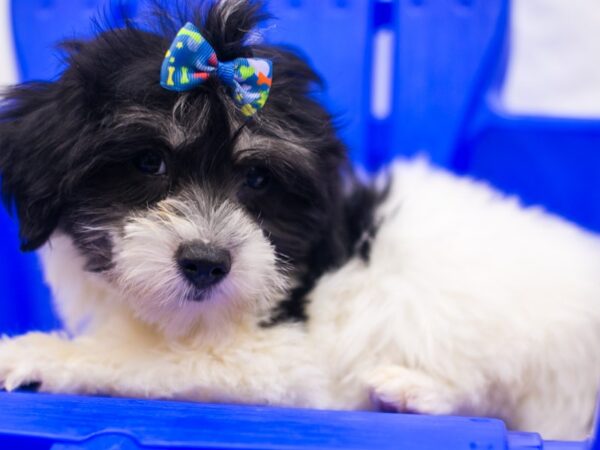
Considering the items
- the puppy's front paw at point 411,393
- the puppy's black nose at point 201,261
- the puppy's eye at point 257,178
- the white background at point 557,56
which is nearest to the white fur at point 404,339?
the puppy's front paw at point 411,393

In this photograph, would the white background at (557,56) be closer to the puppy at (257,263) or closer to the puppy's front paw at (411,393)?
the puppy at (257,263)

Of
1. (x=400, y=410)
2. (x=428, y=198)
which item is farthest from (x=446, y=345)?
(x=428, y=198)

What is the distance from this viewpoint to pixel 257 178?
1480mm

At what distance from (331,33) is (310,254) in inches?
49.0

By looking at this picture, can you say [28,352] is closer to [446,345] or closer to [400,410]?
[400,410]

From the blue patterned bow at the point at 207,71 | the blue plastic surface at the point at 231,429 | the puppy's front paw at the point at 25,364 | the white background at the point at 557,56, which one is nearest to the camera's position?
the blue plastic surface at the point at 231,429

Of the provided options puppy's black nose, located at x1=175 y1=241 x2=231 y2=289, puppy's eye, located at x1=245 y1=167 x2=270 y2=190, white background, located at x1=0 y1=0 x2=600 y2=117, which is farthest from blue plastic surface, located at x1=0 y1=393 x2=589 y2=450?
white background, located at x1=0 y1=0 x2=600 y2=117

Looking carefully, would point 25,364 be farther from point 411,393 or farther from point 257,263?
point 411,393

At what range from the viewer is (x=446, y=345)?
1.63 m

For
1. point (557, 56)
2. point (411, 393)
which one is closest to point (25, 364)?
point (411, 393)

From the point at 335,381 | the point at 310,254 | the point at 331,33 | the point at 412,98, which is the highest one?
the point at 331,33

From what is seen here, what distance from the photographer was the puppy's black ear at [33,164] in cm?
138

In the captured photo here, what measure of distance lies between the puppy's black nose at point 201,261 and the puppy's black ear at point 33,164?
0.32 metres

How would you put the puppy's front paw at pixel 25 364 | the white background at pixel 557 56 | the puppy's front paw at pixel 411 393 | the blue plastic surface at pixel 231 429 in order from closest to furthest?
the blue plastic surface at pixel 231 429 → the puppy's front paw at pixel 25 364 → the puppy's front paw at pixel 411 393 → the white background at pixel 557 56
